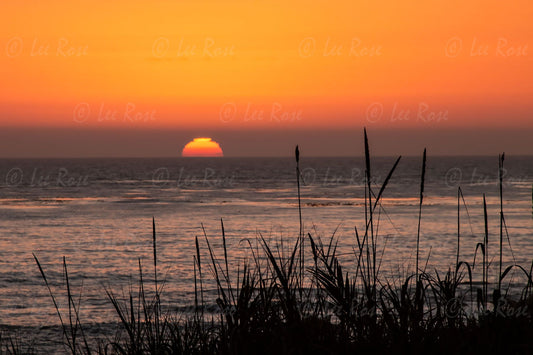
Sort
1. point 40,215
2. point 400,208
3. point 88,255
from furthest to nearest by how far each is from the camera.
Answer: point 400,208, point 40,215, point 88,255

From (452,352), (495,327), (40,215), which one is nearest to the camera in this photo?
(452,352)

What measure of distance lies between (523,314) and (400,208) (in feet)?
118

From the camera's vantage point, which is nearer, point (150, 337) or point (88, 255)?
point (150, 337)

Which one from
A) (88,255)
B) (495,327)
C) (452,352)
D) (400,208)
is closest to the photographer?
(452,352)

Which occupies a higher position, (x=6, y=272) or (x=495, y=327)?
(x=495, y=327)

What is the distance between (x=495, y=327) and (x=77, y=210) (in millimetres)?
38420

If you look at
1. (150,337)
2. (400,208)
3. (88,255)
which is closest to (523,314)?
(150,337)

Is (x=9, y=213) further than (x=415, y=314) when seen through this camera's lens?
Yes

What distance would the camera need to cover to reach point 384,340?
12.5 feet

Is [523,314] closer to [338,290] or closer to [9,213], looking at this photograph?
[338,290]

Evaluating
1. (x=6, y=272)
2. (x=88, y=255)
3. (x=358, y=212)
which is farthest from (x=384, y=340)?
(x=358, y=212)

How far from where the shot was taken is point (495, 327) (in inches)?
153

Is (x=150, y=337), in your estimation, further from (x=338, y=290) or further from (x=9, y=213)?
(x=9, y=213)

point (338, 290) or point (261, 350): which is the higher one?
point (338, 290)
